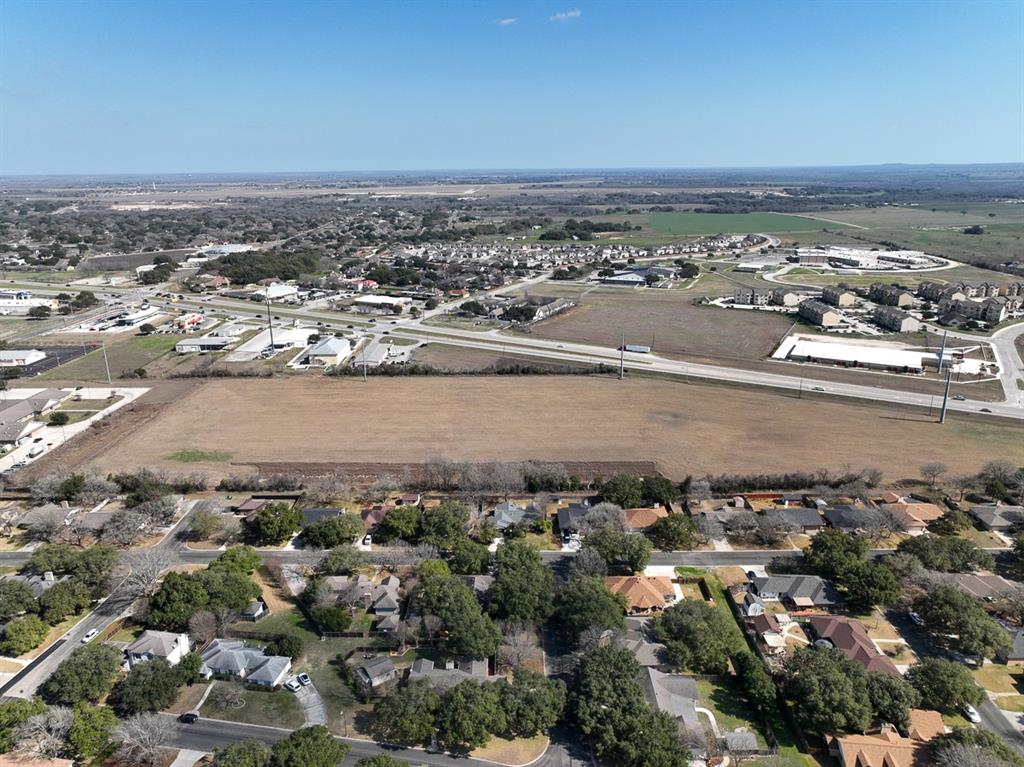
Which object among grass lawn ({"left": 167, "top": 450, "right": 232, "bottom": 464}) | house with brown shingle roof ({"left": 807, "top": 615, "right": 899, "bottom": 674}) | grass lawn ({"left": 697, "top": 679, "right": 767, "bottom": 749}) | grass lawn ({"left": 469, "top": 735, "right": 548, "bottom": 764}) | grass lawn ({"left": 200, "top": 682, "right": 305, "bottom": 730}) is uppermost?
grass lawn ({"left": 167, "top": 450, "right": 232, "bottom": 464})

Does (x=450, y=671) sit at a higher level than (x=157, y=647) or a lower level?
lower

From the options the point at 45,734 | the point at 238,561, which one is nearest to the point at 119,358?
the point at 238,561

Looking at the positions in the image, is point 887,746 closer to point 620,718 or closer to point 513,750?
point 620,718

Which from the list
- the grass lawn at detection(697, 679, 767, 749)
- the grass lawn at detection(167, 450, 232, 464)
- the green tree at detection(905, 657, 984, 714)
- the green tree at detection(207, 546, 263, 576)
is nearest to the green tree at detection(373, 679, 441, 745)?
the grass lawn at detection(697, 679, 767, 749)

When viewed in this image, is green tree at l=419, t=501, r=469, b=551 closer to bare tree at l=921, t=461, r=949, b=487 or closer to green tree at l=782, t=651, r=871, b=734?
green tree at l=782, t=651, r=871, b=734

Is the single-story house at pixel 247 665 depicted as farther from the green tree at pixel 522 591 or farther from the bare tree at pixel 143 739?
the green tree at pixel 522 591

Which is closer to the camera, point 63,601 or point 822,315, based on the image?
point 63,601
